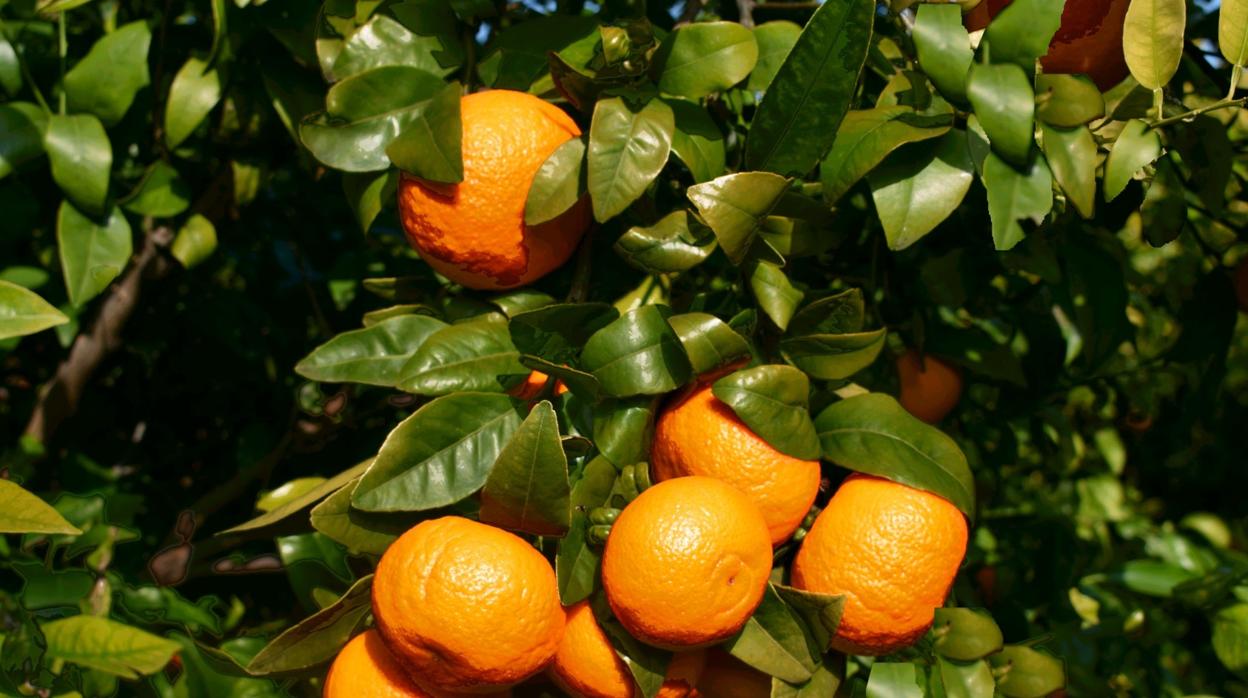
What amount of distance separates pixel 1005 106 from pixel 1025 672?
520 mm

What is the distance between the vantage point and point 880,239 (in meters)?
1.26

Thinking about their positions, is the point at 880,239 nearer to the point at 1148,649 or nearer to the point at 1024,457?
the point at 1148,649

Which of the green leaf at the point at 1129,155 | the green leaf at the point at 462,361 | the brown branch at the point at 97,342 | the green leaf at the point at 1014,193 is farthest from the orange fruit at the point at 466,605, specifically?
the brown branch at the point at 97,342

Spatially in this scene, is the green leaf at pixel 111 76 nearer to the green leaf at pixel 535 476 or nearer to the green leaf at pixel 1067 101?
the green leaf at pixel 535 476

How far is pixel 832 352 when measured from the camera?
0.98m

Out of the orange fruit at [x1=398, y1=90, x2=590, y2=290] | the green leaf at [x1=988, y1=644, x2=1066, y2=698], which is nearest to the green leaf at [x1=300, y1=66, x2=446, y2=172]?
the orange fruit at [x1=398, y1=90, x2=590, y2=290]

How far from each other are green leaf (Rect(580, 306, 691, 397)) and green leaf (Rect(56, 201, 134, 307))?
0.64 meters

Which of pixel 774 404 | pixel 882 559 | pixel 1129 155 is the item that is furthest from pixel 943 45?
pixel 882 559

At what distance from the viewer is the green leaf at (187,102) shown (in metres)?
1.27

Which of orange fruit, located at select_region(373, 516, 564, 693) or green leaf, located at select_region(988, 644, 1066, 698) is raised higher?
orange fruit, located at select_region(373, 516, 564, 693)

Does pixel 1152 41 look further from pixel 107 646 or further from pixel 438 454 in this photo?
pixel 107 646

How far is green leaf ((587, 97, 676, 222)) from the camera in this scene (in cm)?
91

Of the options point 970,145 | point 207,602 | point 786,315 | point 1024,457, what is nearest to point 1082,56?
point 970,145

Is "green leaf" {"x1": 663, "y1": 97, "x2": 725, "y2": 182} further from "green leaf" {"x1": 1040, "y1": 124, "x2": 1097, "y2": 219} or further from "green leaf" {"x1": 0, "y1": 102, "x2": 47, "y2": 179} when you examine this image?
"green leaf" {"x1": 0, "y1": 102, "x2": 47, "y2": 179}
